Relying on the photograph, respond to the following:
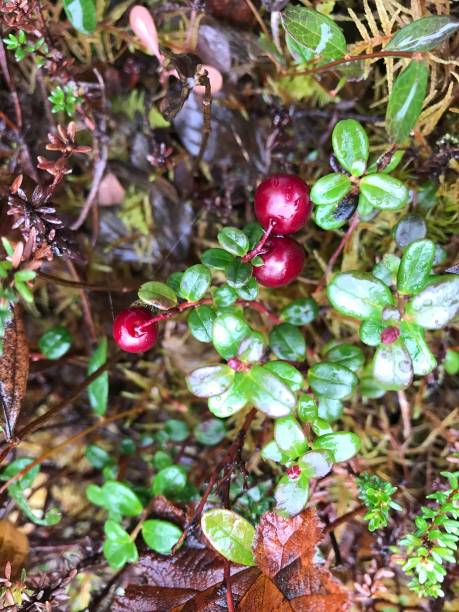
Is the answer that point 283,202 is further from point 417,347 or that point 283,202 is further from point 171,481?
point 171,481

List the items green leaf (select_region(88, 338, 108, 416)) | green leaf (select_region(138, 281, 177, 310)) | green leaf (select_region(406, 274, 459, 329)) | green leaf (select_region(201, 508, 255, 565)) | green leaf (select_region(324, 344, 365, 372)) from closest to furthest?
green leaf (select_region(406, 274, 459, 329)) → green leaf (select_region(138, 281, 177, 310)) → green leaf (select_region(201, 508, 255, 565)) → green leaf (select_region(324, 344, 365, 372)) → green leaf (select_region(88, 338, 108, 416))

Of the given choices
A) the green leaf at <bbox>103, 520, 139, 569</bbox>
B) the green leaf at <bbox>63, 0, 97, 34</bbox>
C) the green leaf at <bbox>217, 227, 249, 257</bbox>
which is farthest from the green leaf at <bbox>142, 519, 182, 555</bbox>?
the green leaf at <bbox>63, 0, 97, 34</bbox>

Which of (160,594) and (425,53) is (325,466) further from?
(425,53)

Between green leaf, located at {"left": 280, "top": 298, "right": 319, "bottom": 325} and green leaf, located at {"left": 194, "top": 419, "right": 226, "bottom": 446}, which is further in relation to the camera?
green leaf, located at {"left": 194, "top": 419, "right": 226, "bottom": 446}

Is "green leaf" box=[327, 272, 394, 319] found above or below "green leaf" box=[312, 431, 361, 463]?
above

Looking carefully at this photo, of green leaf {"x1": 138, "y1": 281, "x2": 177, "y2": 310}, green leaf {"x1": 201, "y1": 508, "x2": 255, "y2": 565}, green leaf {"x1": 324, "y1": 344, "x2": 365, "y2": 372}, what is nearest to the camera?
green leaf {"x1": 138, "y1": 281, "x2": 177, "y2": 310}

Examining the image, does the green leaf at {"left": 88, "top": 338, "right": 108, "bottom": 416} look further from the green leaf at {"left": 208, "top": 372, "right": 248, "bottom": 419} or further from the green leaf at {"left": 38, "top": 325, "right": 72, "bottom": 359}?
the green leaf at {"left": 208, "top": 372, "right": 248, "bottom": 419}

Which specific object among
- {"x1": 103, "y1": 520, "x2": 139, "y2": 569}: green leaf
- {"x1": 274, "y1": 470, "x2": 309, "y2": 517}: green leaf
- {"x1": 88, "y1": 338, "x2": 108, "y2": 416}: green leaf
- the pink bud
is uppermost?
the pink bud
